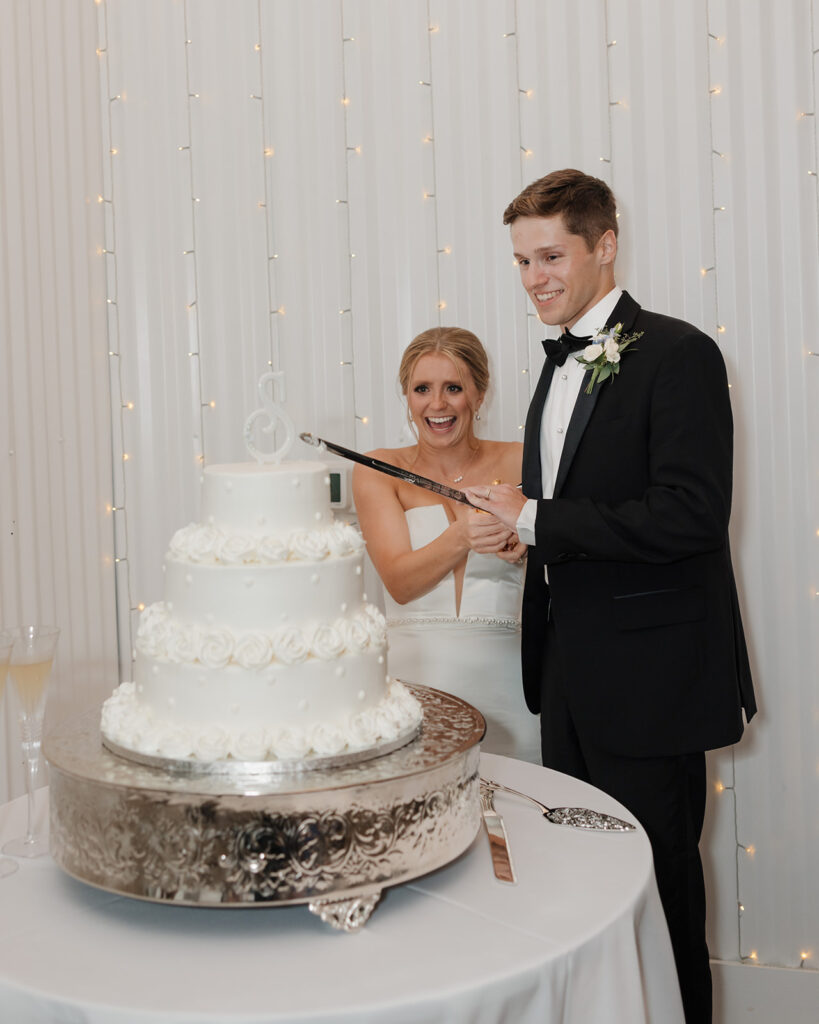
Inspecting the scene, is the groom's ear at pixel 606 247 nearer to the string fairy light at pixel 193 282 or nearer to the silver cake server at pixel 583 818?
the silver cake server at pixel 583 818

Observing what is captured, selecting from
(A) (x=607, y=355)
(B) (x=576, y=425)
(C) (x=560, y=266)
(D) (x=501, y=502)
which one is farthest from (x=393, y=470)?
(C) (x=560, y=266)

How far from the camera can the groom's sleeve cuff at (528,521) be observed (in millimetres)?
2172

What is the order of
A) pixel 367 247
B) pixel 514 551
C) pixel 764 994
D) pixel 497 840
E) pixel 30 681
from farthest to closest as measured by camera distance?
pixel 367 247 < pixel 764 994 < pixel 514 551 < pixel 30 681 < pixel 497 840

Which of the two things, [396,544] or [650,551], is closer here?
[650,551]

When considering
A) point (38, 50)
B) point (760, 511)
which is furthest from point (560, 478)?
point (38, 50)

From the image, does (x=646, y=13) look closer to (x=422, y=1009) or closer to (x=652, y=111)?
(x=652, y=111)

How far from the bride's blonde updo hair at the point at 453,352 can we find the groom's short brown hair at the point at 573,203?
0.59m

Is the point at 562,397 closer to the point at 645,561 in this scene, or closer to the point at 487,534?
the point at 487,534

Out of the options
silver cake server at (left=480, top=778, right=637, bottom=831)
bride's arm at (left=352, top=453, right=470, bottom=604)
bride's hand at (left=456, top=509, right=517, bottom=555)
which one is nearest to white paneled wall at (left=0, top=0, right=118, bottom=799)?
bride's arm at (left=352, top=453, right=470, bottom=604)

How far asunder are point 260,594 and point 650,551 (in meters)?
0.94

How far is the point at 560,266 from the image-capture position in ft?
7.76

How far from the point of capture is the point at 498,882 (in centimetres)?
152

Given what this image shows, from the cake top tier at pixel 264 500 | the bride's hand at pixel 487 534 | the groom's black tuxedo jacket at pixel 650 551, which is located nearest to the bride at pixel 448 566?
the bride's hand at pixel 487 534

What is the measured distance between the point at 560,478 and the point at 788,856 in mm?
1540
